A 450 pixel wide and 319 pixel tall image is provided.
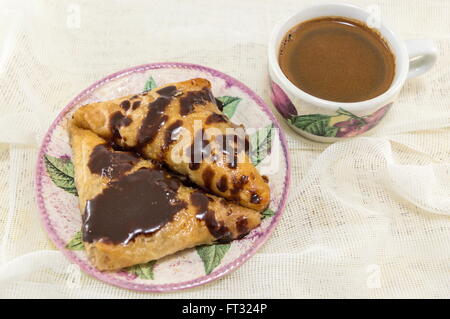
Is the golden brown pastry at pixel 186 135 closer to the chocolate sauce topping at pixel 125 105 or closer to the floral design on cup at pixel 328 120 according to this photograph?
the chocolate sauce topping at pixel 125 105

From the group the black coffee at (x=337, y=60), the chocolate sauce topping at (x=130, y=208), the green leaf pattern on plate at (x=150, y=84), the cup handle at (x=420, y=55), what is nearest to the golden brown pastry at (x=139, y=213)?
the chocolate sauce topping at (x=130, y=208)

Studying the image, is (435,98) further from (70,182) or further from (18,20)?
(18,20)

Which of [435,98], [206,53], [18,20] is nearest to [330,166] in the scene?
[435,98]

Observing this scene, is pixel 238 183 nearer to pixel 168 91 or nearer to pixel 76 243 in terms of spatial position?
pixel 168 91

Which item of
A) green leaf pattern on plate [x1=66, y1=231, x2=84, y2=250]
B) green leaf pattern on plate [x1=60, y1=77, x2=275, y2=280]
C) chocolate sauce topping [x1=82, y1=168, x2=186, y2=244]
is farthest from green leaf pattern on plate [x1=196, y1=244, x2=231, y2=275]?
green leaf pattern on plate [x1=66, y1=231, x2=84, y2=250]

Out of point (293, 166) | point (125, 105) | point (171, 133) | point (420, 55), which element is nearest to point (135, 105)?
point (125, 105)
